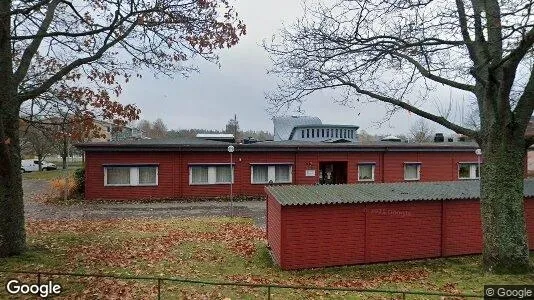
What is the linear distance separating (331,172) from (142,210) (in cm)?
1522

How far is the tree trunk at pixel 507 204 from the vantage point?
10.2 m

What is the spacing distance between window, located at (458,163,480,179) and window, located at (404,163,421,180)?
13.3 feet

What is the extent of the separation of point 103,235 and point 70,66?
256 inches

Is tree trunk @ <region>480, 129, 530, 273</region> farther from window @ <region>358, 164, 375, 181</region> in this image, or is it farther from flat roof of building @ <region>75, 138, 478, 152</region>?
window @ <region>358, 164, 375, 181</region>

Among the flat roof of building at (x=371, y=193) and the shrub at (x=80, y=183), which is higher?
the flat roof of building at (x=371, y=193)

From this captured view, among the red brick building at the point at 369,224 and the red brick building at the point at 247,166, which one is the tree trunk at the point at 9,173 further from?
the red brick building at the point at 247,166

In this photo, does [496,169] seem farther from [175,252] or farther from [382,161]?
[382,161]

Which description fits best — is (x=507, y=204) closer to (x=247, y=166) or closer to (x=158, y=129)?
(x=247, y=166)

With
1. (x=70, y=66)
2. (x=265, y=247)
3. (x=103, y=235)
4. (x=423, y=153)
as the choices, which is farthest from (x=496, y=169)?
(x=423, y=153)

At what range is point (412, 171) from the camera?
30.8 meters

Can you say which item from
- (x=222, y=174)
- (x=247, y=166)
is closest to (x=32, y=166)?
(x=222, y=174)

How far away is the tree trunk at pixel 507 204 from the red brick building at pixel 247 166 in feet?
59.3

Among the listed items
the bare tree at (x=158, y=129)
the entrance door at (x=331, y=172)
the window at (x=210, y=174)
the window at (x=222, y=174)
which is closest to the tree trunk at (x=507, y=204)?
the window at (x=210, y=174)

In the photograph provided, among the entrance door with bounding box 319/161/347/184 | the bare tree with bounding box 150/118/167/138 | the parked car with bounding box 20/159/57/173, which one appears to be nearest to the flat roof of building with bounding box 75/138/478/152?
the entrance door with bounding box 319/161/347/184
